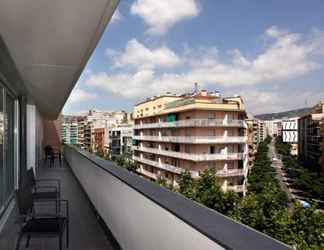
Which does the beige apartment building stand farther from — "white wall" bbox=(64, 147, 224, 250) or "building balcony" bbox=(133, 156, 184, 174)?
"white wall" bbox=(64, 147, 224, 250)

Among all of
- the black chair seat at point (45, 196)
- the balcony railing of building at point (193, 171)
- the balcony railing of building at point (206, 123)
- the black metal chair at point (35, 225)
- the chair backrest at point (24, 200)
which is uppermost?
the balcony railing of building at point (206, 123)

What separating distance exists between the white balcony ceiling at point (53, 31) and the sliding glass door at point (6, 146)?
2.07 ft

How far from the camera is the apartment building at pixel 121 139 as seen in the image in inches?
2305

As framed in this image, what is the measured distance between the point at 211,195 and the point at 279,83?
2355 inches

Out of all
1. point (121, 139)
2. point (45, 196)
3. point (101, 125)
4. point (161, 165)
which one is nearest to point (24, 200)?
point (45, 196)

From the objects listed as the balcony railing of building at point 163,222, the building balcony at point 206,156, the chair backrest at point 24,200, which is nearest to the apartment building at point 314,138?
the building balcony at point 206,156

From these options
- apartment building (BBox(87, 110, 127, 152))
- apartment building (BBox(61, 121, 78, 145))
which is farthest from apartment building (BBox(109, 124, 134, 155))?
apartment building (BBox(61, 121, 78, 145))

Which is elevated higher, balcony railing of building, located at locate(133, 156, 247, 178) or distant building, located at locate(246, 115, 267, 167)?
distant building, located at locate(246, 115, 267, 167)

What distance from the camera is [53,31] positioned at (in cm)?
292

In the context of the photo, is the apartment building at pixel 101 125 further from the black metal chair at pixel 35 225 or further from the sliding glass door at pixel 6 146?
the black metal chair at pixel 35 225

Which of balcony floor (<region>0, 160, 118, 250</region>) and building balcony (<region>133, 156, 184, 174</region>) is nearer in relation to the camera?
balcony floor (<region>0, 160, 118, 250</region>)

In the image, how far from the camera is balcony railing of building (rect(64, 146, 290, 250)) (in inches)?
48.1

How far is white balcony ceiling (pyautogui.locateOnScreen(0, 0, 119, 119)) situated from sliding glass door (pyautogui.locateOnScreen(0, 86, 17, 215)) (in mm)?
630

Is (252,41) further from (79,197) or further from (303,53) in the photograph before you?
(79,197)
